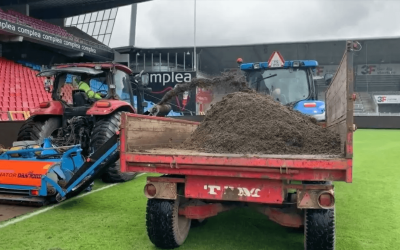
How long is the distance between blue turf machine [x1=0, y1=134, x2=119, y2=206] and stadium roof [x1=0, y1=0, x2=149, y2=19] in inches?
946

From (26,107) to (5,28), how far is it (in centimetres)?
478

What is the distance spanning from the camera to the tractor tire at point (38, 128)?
22.0 ft

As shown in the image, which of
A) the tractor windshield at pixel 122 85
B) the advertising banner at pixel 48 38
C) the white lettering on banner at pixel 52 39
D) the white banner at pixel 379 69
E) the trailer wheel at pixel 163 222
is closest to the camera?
the trailer wheel at pixel 163 222

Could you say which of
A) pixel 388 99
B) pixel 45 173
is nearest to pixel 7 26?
pixel 45 173

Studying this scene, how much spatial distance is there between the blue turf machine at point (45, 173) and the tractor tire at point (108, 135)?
0.88 m

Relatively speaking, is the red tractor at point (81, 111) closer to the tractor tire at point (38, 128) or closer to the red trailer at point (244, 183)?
the tractor tire at point (38, 128)

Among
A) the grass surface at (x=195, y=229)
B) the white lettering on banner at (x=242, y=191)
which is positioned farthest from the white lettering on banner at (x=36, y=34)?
the white lettering on banner at (x=242, y=191)

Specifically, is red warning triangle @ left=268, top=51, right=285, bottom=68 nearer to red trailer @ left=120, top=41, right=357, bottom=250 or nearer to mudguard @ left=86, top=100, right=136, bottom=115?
mudguard @ left=86, top=100, right=136, bottom=115

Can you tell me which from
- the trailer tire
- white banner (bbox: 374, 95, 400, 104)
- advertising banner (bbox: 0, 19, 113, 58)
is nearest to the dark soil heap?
Result: the trailer tire

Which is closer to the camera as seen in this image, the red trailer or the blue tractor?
the red trailer

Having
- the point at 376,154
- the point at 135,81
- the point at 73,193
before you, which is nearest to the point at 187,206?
the point at 73,193

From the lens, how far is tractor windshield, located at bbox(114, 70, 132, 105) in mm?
7328

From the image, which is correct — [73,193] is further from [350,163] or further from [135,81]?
[350,163]

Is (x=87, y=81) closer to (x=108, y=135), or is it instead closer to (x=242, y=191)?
(x=108, y=135)
